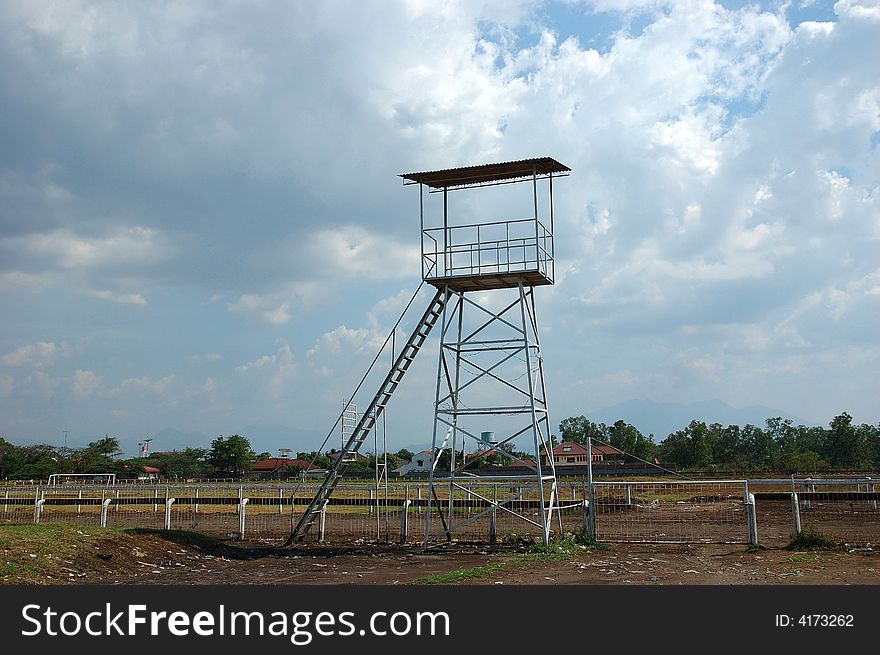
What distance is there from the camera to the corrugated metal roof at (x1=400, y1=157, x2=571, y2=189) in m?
23.5

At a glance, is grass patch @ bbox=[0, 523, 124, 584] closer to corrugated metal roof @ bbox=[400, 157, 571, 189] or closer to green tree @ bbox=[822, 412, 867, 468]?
corrugated metal roof @ bbox=[400, 157, 571, 189]

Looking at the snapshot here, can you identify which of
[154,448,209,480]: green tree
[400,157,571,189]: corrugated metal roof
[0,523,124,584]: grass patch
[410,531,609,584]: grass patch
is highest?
[400,157,571,189]: corrugated metal roof

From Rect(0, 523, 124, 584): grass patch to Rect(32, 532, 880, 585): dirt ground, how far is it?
0.26m

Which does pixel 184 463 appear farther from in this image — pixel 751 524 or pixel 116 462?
pixel 751 524

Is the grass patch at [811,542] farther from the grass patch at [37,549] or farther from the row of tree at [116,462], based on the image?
the row of tree at [116,462]

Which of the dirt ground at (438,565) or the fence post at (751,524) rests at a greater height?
the fence post at (751,524)

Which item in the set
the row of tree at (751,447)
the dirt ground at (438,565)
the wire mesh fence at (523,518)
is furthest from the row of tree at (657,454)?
the dirt ground at (438,565)

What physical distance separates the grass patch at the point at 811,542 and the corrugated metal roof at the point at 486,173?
476 inches

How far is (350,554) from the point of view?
22.8 m

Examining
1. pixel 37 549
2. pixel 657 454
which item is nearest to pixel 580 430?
pixel 657 454

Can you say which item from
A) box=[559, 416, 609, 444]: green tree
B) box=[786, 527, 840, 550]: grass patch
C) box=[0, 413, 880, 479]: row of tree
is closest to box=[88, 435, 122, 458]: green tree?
box=[0, 413, 880, 479]: row of tree

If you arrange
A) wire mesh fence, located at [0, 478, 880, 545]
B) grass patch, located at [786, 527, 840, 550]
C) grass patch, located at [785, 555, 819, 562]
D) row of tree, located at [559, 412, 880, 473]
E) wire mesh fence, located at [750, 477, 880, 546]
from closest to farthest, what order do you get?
grass patch, located at [785, 555, 819, 562] → grass patch, located at [786, 527, 840, 550] → wire mesh fence, located at [750, 477, 880, 546] → wire mesh fence, located at [0, 478, 880, 545] → row of tree, located at [559, 412, 880, 473]

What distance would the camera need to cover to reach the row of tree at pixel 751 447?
265 ft

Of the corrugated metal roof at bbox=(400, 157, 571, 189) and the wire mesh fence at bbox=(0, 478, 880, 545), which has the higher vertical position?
the corrugated metal roof at bbox=(400, 157, 571, 189)
